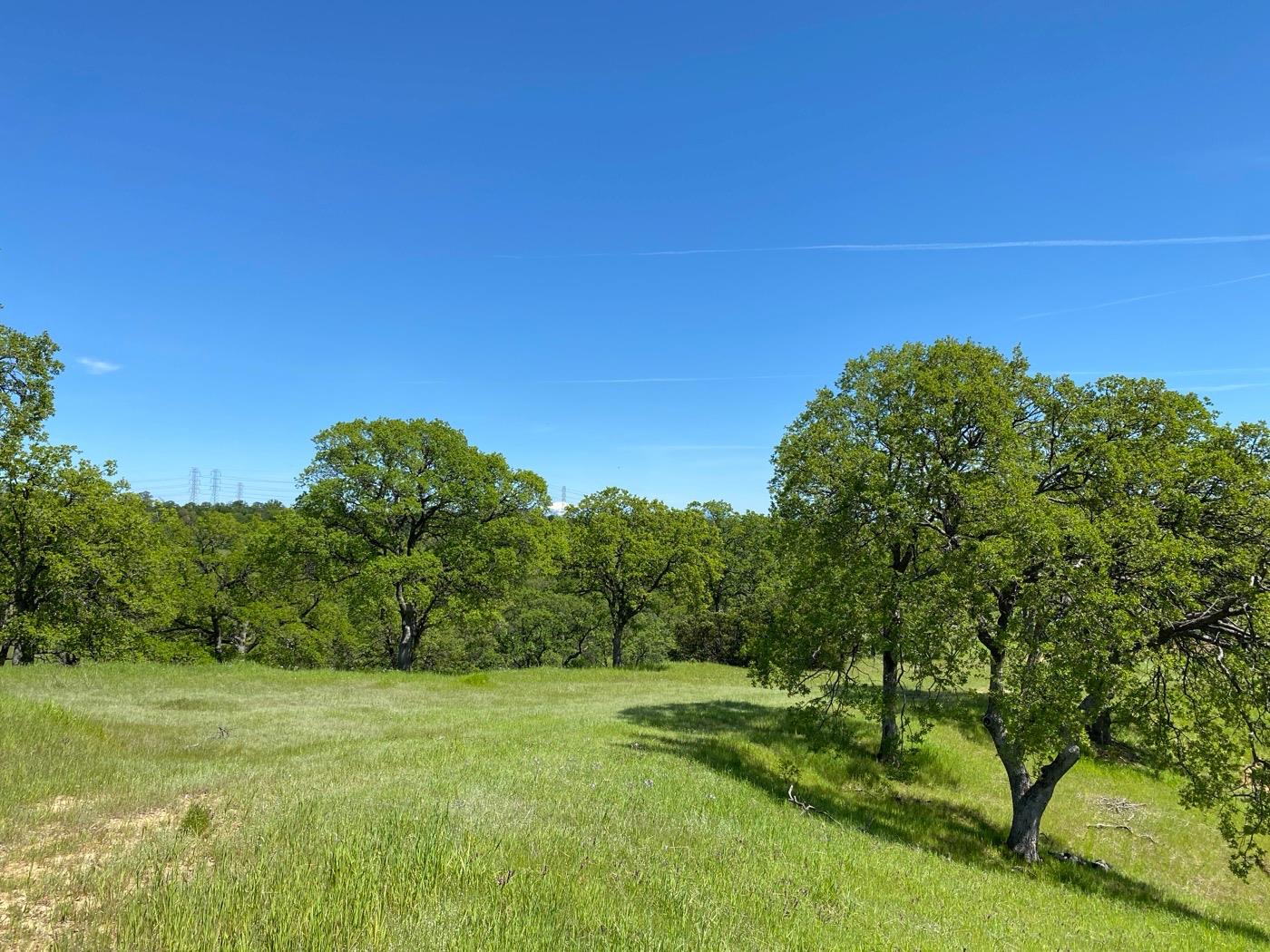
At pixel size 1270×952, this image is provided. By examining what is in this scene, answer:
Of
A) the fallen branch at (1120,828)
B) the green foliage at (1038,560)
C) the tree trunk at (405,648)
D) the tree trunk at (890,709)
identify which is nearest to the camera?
the green foliage at (1038,560)

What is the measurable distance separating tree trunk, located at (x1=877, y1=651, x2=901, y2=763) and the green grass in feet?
3.11

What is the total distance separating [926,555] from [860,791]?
8.63m

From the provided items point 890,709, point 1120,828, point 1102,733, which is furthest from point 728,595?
point 890,709

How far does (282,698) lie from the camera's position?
24969 millimetres

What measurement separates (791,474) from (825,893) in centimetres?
1437

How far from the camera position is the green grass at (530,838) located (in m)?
5.65

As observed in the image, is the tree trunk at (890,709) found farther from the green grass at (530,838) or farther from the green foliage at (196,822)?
the green foliage at (196,822)

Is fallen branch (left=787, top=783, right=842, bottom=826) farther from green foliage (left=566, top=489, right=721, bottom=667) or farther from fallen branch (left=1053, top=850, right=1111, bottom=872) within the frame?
green foliage (left=566, top=489, right=721, bottom=667)

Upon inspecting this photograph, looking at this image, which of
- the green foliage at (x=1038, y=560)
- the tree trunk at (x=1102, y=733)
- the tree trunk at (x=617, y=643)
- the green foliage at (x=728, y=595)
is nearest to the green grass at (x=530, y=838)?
the tree trunk at (x=1102, y=733)

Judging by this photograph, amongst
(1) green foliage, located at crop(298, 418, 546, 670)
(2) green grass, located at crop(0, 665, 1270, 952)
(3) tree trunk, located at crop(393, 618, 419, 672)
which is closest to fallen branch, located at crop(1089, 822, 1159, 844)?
(2) green grass, located at crop(0, 665, 1270, 952)

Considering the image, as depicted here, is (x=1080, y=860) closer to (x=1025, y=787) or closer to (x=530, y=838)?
(x=1025, y=787)

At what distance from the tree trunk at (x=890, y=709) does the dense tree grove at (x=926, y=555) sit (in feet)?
0.36

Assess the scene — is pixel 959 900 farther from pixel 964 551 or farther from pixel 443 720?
pixel 443 720

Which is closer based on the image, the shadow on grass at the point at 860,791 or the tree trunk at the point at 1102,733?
the shadow on grass at the point at 860,791
